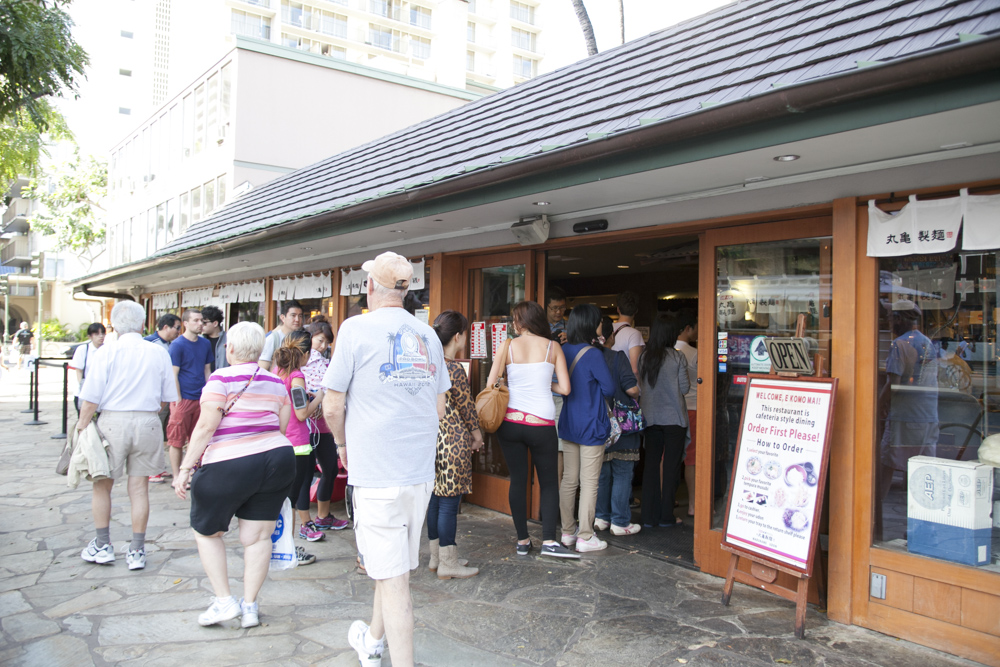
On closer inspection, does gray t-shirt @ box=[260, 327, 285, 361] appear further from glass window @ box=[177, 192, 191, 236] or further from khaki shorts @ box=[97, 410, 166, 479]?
glass window @ box=[177, 192, 191, 236]

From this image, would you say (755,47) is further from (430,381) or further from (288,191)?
(288,191)

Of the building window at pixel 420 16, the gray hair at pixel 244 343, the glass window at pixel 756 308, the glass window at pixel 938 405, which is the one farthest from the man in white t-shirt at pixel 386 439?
the building window at pixel 420 16

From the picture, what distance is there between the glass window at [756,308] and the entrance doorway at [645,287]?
994 mm

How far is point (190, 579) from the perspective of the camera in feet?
15.1

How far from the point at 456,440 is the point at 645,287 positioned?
330 inches

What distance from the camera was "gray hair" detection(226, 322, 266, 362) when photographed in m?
3.81

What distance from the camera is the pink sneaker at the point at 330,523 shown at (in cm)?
565

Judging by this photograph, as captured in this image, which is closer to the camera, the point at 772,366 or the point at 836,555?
the point at 836,555

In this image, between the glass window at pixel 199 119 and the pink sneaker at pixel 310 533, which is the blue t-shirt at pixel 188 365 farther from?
the glass window at pixel 199 119

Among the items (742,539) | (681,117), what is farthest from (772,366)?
(681,117)

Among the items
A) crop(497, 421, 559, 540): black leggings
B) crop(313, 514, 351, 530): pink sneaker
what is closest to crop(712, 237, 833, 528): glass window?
crop(497, 421, 559, 540): black leggings

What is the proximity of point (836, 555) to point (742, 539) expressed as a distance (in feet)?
1.79

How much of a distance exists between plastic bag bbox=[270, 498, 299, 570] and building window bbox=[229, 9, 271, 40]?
5049cm

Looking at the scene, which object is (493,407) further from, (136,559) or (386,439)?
(136,559)
